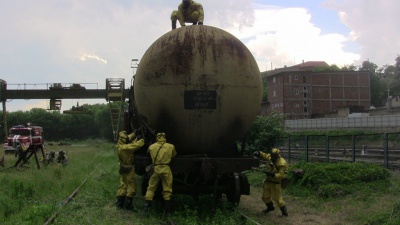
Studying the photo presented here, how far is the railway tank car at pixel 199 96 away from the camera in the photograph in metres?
7.71

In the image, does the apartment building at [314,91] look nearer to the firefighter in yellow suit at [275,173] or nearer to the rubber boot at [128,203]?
the firefighter in yellow suit at [275,173]

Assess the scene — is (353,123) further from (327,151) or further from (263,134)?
(327,151)

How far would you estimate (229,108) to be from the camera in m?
7.86

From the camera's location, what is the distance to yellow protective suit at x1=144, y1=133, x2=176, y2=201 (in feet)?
25.1

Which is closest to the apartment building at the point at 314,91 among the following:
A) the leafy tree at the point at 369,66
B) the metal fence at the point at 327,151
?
→ the leafy tree at the point at 369,66

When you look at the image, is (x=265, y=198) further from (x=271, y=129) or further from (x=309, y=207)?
(x=271, y=129)

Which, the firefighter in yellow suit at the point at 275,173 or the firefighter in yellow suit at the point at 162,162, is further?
the firefighter in yellow suit at the point at 275,173

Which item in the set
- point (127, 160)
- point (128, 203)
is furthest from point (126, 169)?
point (128, 203)

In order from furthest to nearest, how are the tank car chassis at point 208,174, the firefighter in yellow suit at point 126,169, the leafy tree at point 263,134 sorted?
the leafy tree at point 263,134
the firefighter in yellow suit at point 126,169
the tank car chassis at point 208,174

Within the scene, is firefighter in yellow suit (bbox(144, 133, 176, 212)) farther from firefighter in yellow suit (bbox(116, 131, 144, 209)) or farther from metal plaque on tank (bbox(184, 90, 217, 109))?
firefighter in yellow suit (bbox(116, 131, 144, 209))

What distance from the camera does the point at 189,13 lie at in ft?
29.4

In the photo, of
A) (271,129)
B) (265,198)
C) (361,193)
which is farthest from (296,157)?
(265,198)

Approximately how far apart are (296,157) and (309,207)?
9275mm

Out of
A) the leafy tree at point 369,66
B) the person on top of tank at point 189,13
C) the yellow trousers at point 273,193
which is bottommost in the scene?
the yellow trousers at point 273,193
